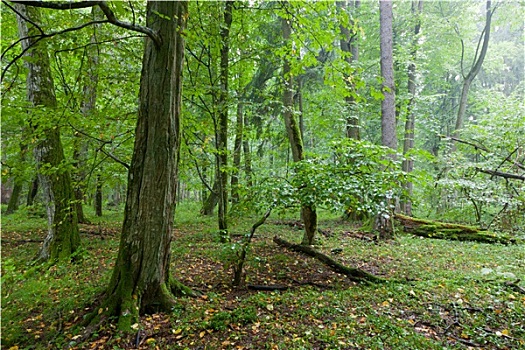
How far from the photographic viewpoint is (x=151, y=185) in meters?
3.45

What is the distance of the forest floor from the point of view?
304cm

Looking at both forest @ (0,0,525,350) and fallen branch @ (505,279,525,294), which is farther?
fallen branch @ (505,279,525,294)

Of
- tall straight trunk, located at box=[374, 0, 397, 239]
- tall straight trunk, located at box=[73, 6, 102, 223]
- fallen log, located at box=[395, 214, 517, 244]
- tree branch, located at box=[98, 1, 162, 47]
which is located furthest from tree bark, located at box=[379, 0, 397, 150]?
tall straight trunk, located at box=[73, 6, 102, 223]

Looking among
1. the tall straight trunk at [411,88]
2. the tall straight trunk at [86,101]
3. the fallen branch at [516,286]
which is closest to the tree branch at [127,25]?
the tall straight trunk at [86,101]

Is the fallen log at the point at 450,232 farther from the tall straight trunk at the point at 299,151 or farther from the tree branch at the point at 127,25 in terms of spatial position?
the tree branch at the point at 127,25

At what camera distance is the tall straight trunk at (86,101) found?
15.9 ft

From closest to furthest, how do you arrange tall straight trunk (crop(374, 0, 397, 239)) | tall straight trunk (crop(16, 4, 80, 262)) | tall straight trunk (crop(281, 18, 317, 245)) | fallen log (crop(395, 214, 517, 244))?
tall straight trunk (crop(16, 4, 80, 262)) → tall straight trunk (crop(281, 18, 317, 245)) → fallen log (crop(395, 214, 517, 244)) → tall straight trunk (crop(374, 0, 397, 239))

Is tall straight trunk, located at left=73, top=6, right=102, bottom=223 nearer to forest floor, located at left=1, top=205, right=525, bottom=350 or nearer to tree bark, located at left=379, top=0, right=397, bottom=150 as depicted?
forest floor, located at left=1, top=205, right=525, bottom=350

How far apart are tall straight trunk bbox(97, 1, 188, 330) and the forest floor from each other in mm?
336

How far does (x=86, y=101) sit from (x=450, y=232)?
959 cm

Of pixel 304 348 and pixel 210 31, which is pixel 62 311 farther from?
pixel 210 31

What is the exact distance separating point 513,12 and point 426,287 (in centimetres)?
1632

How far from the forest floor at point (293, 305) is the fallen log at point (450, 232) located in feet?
5.17

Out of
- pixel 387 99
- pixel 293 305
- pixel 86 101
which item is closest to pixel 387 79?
pixel 387 99
